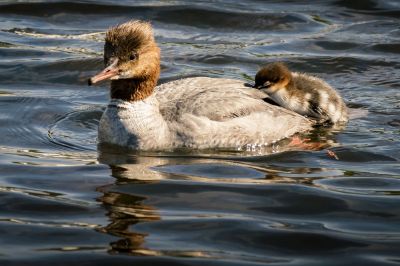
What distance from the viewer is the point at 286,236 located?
731 centimetres

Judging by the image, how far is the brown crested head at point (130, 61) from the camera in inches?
382

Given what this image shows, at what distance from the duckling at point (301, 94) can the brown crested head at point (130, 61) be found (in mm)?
1324

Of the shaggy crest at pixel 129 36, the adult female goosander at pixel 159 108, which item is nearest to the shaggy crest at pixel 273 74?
the adult female goosander at pixel 159 108

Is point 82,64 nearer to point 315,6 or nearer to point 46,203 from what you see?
point 315,6

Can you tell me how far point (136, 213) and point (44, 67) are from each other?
5524 mm

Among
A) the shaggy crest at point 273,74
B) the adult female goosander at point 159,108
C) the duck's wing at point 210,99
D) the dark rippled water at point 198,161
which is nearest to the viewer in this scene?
the dark rippled water at point 198,161

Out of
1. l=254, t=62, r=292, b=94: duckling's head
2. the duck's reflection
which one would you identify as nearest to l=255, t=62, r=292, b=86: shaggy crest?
l=254, t=62, r=292, b=94: duckling's head

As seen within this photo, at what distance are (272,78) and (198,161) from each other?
172 centimetres

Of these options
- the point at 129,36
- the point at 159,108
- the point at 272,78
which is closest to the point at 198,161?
the point at 159,108

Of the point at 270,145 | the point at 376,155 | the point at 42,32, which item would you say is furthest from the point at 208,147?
the point at 42,32

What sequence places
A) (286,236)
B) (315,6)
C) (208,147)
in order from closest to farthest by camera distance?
(286,236) < (208,147) < (315,6)

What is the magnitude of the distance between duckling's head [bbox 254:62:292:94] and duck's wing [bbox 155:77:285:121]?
0.16 metres

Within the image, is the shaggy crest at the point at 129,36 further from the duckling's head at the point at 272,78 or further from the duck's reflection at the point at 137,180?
the duckling's head at the point at 272,78

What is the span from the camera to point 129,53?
9.78 meters
